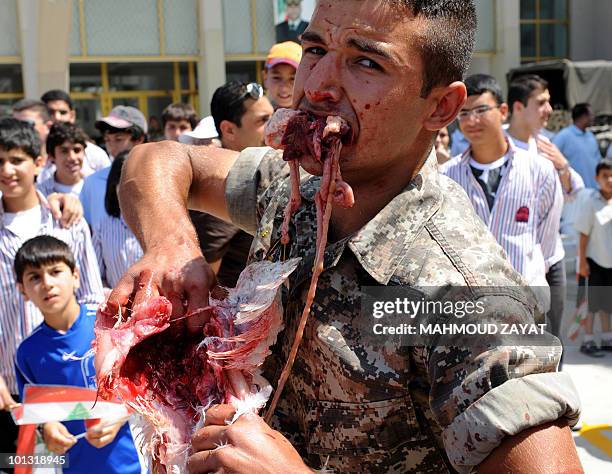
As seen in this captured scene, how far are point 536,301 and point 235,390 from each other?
0.65 meters

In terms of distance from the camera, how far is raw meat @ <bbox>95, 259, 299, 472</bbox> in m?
1.52

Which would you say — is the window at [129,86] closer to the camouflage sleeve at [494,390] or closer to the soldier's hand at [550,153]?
the soldier's hand at [550,153]

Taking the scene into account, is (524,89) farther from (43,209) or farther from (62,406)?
(62,406)

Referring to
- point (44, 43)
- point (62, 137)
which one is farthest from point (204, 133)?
point (44, 43)

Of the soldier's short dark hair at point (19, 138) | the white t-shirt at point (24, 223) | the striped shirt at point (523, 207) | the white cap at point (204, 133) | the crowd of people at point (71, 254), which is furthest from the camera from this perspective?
the white cap at point (204, 133)

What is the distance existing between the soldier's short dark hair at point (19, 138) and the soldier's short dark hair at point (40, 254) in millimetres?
1012

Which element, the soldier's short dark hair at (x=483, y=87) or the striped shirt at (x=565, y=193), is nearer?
the soldier's short dark hair at (x=483, y=87)

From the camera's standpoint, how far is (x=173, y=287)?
1580 mm

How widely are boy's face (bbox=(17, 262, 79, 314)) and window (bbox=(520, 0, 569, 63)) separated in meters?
20.2

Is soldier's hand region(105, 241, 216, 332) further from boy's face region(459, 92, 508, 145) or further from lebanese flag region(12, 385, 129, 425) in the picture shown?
boy's face region(459, 92, 508, 145)

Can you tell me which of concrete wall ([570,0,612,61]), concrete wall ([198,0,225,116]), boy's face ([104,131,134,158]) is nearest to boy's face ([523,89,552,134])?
boy's face ([104,131,134,158])

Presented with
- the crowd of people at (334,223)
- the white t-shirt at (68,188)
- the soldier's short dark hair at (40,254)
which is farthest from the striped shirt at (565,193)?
the white t-shirt at (68,188)

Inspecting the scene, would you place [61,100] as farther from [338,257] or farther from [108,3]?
[108,3]

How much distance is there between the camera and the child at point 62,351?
12.6 ft
